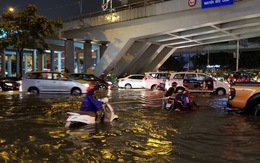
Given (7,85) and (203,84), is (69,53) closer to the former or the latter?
(7,85)

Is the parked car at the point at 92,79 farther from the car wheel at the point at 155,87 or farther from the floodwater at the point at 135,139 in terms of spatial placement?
the floodwater at the point at 135,139

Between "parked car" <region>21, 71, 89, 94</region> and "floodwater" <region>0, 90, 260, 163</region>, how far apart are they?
8.37m

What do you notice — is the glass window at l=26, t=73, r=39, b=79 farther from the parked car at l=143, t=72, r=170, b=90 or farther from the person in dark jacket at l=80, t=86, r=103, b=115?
the person in dark jacket at l=80, t=86, r=103, b=115

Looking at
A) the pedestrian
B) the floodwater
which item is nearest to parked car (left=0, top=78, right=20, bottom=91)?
the floodwater

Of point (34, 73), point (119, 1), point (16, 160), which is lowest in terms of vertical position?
point (16, 160)

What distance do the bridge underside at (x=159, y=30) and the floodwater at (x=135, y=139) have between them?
18.0m

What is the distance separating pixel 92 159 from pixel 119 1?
121 feet

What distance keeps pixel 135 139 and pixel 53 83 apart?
13247 millimetres

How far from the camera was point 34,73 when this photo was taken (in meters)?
19.8

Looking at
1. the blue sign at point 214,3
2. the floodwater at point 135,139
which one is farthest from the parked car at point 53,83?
the blue sign at point 214,3

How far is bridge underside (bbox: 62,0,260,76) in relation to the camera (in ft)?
88.9

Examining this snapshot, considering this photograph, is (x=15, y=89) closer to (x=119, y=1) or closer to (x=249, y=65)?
(x=119, y=1)

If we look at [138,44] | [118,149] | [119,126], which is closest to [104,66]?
[138,44]

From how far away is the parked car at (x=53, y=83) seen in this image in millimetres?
19469
